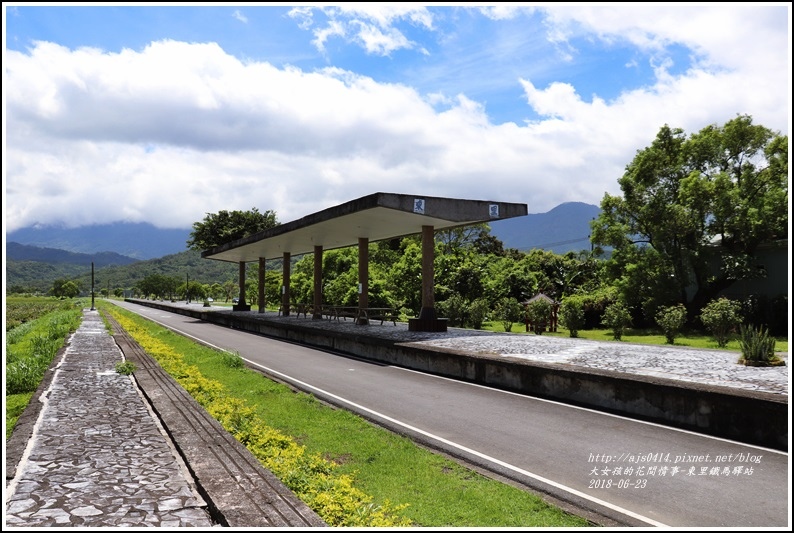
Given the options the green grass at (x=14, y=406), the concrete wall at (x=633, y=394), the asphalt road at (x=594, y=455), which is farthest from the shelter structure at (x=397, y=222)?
the green grass at (x=14, y=406)

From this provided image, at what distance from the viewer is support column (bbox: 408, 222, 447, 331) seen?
2186 centimetres

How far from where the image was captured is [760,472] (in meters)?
6.64

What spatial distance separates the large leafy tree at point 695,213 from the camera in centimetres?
2706

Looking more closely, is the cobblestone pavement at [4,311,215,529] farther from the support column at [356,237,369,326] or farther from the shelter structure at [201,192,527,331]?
the support column at [356,237,369,326]

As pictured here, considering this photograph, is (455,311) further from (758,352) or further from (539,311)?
(758,352)

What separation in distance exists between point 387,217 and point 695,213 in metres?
16.5

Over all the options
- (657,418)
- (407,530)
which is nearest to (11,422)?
(407,530)

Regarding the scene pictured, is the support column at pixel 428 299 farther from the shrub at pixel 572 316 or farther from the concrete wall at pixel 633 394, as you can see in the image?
the shrub at pixel 572 316

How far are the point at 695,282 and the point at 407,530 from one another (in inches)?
1180

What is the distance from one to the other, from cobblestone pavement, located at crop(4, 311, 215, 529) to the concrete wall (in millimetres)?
7217

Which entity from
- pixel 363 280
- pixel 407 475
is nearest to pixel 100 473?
pixel 407 475

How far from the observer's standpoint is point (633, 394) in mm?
9742

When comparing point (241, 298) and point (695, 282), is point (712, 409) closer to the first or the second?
point (695, 282)

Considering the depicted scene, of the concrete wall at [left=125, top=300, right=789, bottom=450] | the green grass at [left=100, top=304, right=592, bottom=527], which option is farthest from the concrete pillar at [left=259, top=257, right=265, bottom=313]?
the green grass at [left=100, top=304, right=592, bottom=527]
